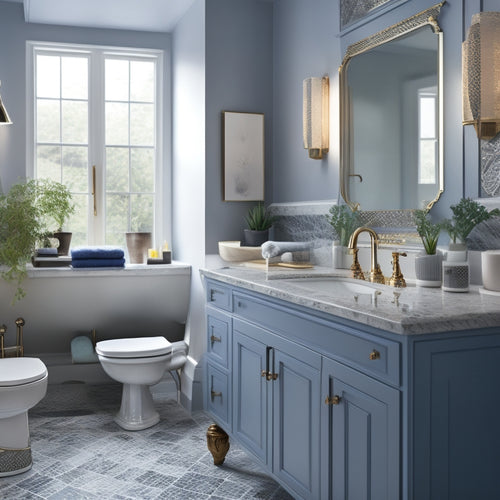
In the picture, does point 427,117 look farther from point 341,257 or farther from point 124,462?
point 124,462

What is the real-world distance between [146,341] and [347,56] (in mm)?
1886

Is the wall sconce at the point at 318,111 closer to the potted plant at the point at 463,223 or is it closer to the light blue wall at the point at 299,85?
the light blue wall at the point at 299,85

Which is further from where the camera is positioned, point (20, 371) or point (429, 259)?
point (20, 371)

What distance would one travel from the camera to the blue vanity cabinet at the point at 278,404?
1920mm

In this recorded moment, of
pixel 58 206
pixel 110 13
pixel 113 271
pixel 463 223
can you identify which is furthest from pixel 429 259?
pixel 110 13

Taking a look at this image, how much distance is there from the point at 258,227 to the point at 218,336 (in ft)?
2.91

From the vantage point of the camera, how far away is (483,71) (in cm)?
192

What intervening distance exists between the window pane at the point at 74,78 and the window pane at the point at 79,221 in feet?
2.25

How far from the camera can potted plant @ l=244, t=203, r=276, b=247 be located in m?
3.40

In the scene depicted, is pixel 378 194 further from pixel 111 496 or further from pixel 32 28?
pixel 32 28

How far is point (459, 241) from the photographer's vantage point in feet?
6.83

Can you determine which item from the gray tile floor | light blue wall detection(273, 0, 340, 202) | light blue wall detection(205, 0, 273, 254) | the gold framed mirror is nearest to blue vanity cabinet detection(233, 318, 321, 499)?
the gray tile floor

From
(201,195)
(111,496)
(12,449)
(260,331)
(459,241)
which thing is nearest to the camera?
(459,241)

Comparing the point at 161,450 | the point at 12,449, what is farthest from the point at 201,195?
the point at 12,449
